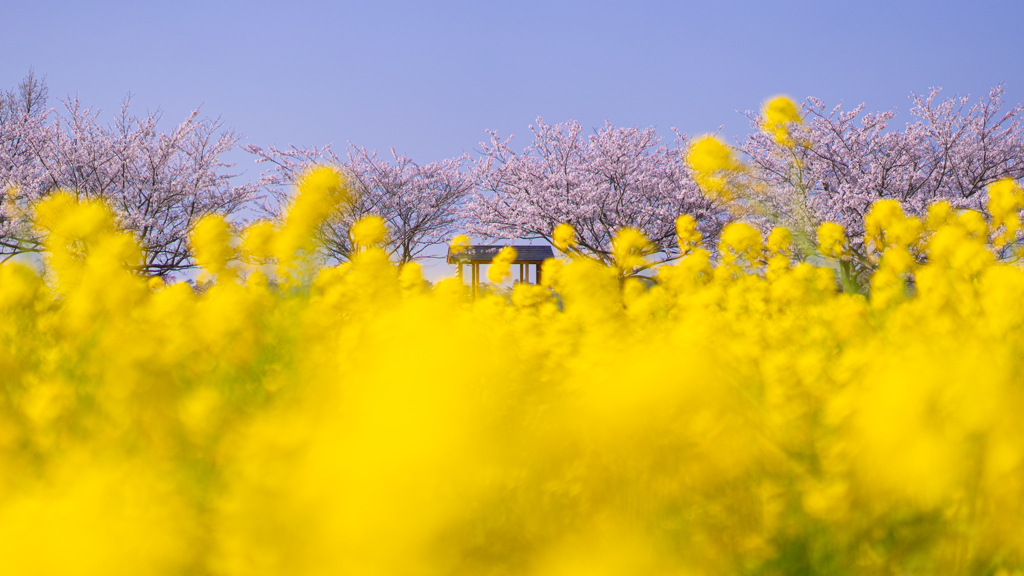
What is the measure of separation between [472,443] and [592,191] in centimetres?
2072

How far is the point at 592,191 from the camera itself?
69.3ft

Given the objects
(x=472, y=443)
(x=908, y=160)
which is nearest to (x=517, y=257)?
(x=908, y=160)

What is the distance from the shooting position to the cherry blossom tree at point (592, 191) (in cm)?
2112

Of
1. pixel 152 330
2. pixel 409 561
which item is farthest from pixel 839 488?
pixel 152 330

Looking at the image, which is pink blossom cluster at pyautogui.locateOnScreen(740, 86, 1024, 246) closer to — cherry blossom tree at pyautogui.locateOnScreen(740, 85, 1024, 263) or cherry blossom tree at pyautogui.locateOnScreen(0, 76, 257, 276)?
cherry blossom tree at pyautogui.locateOnScreen(740, 85, 1024, 263)

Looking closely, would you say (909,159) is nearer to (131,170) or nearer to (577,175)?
(577,175)

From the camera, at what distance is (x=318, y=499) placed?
736mm

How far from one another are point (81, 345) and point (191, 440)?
1.66 feet

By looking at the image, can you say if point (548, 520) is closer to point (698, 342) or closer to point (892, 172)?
point (698, 342)

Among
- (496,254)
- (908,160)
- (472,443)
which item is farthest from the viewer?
(496,254)

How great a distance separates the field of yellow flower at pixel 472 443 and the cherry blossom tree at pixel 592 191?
61.3 feet

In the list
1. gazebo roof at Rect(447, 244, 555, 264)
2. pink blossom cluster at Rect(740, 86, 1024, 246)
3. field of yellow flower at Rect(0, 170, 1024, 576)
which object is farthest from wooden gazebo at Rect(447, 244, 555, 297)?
field of yellow flower at Rect(0, 170, 1024, 576)

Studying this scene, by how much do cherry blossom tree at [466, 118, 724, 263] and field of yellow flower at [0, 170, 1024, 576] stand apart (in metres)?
18.7

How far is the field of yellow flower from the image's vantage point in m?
0.73
